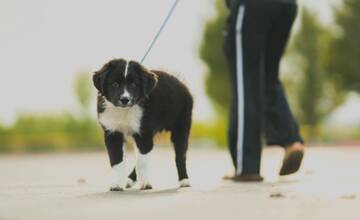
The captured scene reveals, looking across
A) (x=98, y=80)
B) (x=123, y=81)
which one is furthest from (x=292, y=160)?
(x=98, y=80)

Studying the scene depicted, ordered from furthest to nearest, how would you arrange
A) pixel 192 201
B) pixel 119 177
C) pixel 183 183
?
pixel 183 183 → pixel 119 177 → pixel 192 201

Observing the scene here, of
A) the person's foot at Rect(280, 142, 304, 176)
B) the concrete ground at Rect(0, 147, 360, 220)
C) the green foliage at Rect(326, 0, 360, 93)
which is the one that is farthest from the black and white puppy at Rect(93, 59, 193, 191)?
the green foliage at Rect(326, 0, 360, 93)

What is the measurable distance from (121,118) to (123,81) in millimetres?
319

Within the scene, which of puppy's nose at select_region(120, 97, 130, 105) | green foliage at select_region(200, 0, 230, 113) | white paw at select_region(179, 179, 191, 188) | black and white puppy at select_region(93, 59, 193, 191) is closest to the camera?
puppy's nose at select_region(120, 97, 130, 105)

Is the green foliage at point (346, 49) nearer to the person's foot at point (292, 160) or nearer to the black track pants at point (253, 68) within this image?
the black track pants at point (253, 68)

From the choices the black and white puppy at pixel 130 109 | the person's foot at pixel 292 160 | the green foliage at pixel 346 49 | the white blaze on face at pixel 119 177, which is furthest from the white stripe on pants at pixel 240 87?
the green foliage at pixel 346 49

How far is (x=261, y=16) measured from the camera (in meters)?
8.10

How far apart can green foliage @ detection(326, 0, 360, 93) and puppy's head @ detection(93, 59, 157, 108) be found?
122ft

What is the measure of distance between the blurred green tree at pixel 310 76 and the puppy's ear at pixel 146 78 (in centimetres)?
3768

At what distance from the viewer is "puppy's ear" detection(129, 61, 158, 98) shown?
6757mm

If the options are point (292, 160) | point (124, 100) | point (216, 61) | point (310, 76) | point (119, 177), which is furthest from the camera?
point (310, 76)

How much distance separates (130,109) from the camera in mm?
6832

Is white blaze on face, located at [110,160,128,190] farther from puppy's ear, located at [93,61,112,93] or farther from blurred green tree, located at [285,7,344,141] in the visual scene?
blurred green tree, located at [285,7,344,141]

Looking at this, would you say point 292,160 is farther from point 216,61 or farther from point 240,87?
point 216,61
